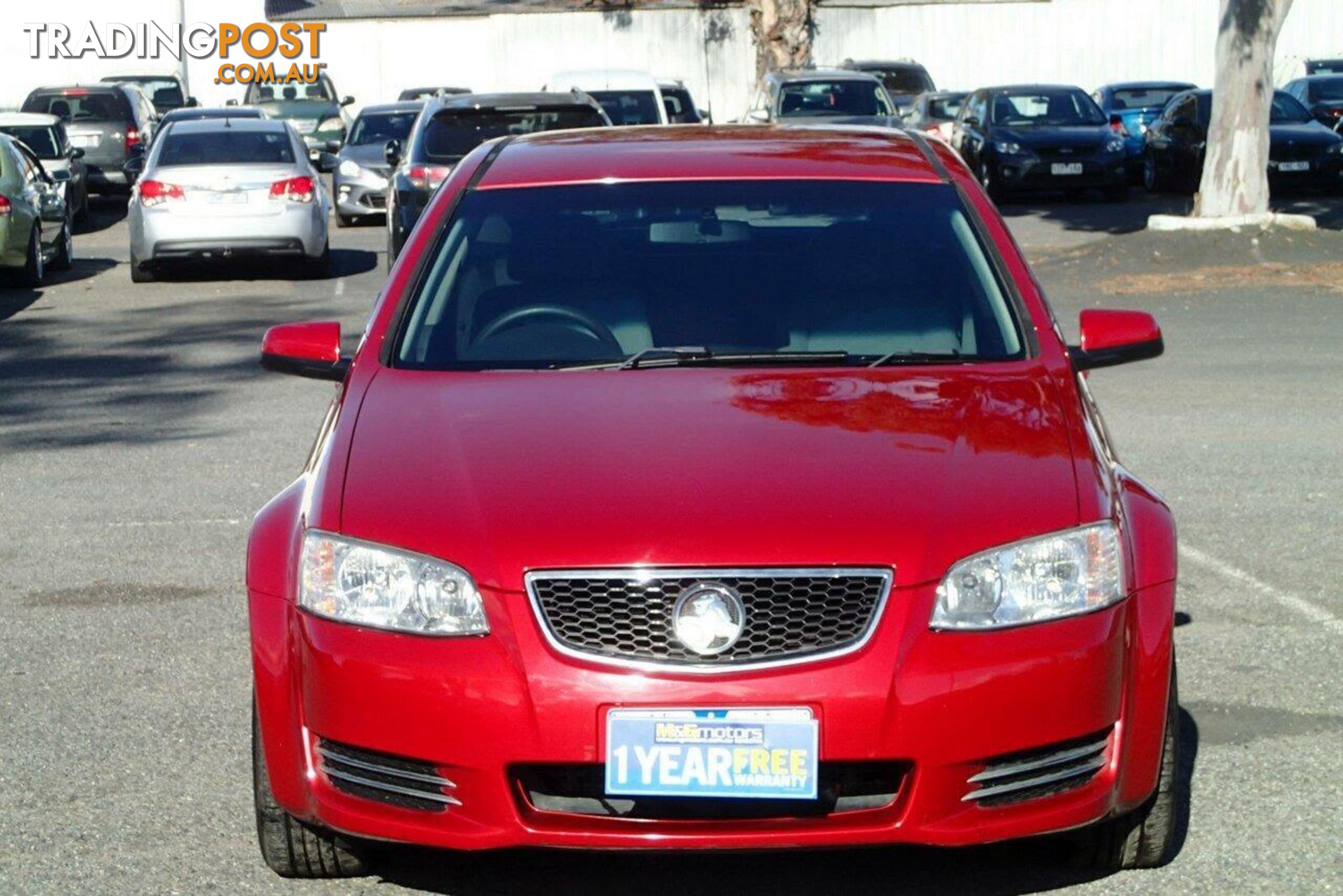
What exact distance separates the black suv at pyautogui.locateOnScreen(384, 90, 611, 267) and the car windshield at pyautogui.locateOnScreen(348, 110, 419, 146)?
12.9 m

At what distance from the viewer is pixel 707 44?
157 ft

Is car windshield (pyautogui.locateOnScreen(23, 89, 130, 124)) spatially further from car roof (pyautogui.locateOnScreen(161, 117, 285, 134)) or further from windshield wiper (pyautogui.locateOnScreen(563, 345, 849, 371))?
windshield wiper (pyautogui.locateOnScreen(563, 345, 849, 371))

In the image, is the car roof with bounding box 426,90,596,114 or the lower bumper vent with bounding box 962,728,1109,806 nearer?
the lower bumper vent with bounding box 962,728,1109,806

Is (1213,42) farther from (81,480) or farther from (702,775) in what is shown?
(702,775)

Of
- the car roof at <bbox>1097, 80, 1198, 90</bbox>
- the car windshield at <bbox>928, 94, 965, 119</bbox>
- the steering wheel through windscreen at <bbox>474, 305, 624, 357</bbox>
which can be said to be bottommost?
the car windshield at <bbox>928, 94, 965, 119</bbox>

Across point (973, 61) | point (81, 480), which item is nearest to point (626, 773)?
point (81, 480)

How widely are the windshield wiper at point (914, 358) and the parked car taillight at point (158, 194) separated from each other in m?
15.8

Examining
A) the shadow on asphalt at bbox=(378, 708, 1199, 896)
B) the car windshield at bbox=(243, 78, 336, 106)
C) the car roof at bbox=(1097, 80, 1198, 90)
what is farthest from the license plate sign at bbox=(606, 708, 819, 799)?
the car windshield at bbox=(243, 78, 336, 106)

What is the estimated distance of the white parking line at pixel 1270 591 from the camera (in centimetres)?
693

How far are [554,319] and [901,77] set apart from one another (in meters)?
36.0

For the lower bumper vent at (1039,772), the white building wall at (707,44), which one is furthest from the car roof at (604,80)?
the lower bumper vent at (1039,772)

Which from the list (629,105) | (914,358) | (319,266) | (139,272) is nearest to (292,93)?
(629,105)

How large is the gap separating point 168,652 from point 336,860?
226cm

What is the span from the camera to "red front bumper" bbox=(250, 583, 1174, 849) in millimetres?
4027
